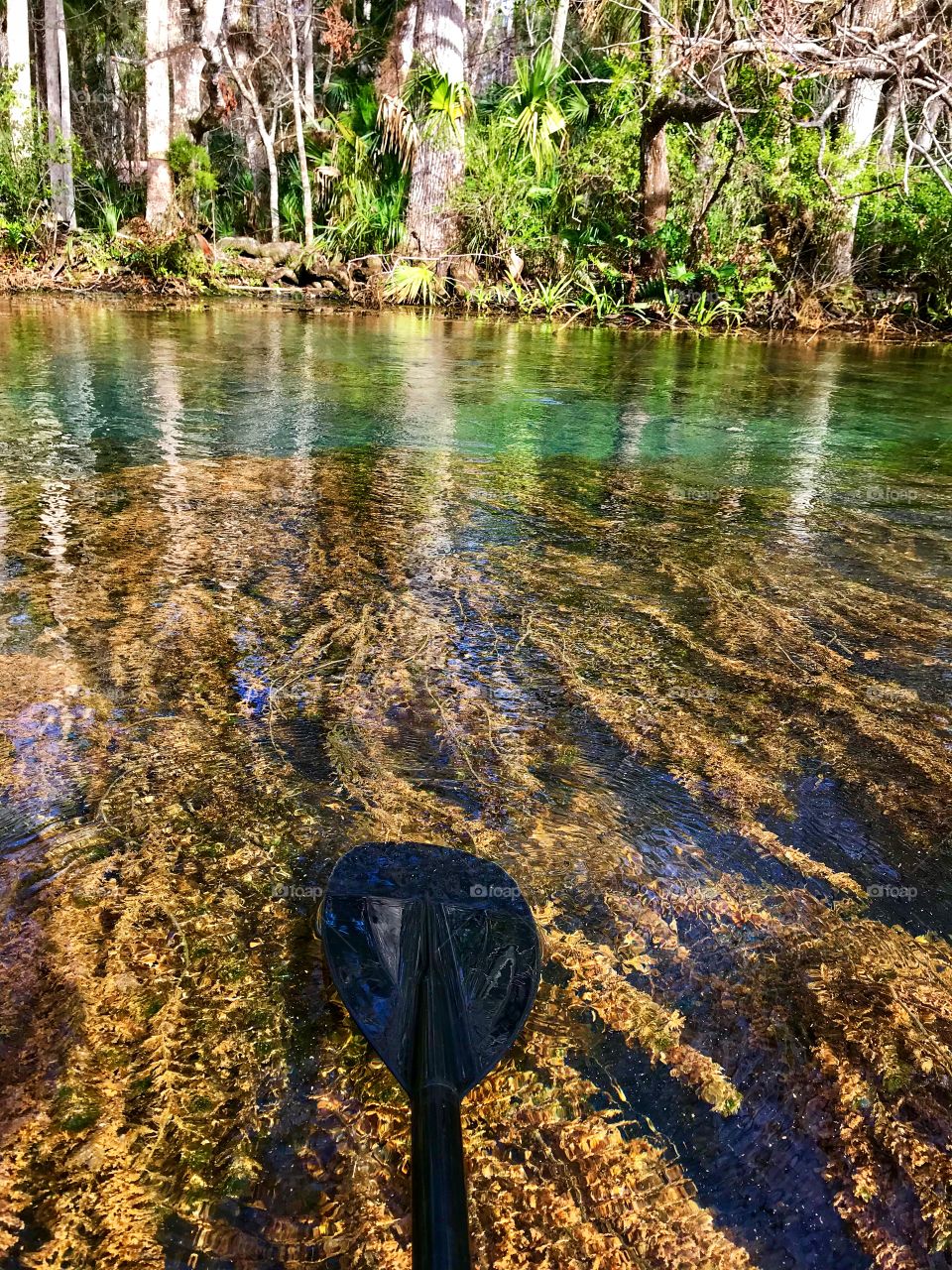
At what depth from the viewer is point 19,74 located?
12938mm

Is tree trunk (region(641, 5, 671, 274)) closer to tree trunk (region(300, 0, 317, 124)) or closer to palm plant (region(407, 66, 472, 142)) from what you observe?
palm plant (region(407, 66, 472, 142))

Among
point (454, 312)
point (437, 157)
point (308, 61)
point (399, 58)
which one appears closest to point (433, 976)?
point (454, 312)

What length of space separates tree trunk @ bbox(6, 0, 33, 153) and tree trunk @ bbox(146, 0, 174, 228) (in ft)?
6.20

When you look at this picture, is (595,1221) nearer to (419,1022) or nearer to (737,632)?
(419,1022)

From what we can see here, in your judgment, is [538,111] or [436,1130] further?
[538,111]

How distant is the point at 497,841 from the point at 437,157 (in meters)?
14.3

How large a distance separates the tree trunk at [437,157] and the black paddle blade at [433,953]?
13859 millimetres

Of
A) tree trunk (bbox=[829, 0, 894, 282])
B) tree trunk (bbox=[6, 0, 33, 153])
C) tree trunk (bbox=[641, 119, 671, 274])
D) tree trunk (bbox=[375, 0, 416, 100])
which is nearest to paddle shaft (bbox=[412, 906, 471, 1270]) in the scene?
tree trunk (bbox=[641, 119, 671, 274])

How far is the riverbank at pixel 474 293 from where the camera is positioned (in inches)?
488

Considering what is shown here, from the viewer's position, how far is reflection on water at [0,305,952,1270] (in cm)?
99

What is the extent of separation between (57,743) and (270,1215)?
112 cm

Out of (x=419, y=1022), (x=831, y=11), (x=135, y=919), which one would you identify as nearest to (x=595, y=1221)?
(x=419, y=1022)

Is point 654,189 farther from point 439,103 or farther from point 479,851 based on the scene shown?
point 479,851

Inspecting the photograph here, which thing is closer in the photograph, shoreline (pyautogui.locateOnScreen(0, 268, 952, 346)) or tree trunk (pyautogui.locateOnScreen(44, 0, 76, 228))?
shoreline (pyautogui.locateOnScreen(0, 268, 952, 346))
